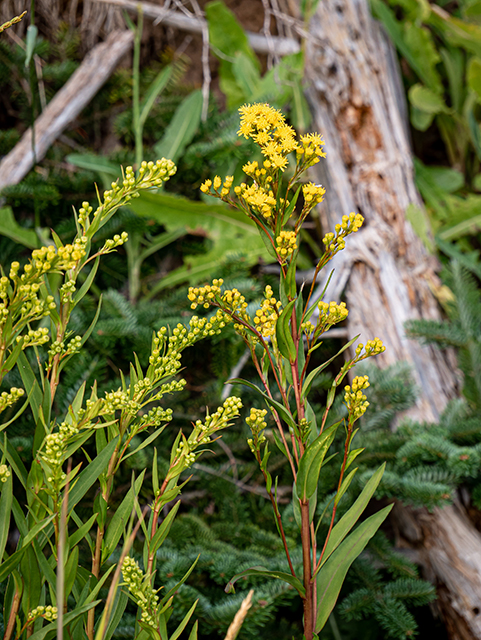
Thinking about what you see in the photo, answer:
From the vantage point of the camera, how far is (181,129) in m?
1.76

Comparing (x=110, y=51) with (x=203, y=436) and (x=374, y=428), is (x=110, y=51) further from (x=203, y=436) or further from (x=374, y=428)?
(x=203, y=436)

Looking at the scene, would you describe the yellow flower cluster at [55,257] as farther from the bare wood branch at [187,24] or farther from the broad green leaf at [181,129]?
the bare wood branch at [187,24]

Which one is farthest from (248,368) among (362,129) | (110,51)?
(110,51)

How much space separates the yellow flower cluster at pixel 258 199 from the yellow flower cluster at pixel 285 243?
3 cm

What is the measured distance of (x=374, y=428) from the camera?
127 cm

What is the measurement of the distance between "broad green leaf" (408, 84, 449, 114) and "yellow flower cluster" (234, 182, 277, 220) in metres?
1.83

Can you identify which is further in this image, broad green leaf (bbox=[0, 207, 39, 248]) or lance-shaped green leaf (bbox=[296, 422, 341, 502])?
broad green leaf (bbox=[0, 207, 39, 248])

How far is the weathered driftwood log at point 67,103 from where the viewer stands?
169 centimetres

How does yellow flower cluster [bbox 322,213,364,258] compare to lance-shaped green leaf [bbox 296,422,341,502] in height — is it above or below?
above

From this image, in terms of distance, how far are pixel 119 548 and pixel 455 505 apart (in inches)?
33.9

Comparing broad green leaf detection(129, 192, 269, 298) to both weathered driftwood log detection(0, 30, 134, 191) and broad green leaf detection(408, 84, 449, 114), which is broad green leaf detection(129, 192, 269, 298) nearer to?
weathered driftwood log detection(0, 30, 134, 191)

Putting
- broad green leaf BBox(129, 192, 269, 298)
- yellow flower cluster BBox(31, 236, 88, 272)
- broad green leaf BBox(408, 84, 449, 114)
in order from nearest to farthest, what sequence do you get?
yellow flower cluster BBox(31, 236, 88, 272)
broad green leaf BBox(129, 192, 269, 298)
broad green leaf BBox(408, 84, 449, 114)

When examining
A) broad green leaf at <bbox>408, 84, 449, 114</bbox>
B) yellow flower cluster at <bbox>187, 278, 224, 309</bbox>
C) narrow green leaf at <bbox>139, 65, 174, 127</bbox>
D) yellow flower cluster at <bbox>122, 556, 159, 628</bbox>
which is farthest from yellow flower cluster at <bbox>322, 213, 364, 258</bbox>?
broad green leaf at <bbox>408, 84, 449, 114</bbox>

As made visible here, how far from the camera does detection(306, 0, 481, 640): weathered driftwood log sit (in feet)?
5.03
